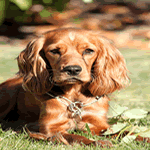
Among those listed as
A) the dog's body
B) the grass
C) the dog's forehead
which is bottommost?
the grass

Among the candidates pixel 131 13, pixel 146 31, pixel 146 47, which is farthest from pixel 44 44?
pixel 131 13

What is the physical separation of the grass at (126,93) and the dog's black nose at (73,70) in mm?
631

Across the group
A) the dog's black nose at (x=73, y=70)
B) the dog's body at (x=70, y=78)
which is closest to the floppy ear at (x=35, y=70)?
the dog's body at (x=70, y=78)

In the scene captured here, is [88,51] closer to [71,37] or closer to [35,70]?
[71,37]

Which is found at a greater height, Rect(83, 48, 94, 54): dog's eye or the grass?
Rect(83, 48, 94, 54): dog's eye

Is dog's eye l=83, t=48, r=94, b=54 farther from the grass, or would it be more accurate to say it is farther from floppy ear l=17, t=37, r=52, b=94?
the grass

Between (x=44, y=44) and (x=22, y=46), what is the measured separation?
9.49 m

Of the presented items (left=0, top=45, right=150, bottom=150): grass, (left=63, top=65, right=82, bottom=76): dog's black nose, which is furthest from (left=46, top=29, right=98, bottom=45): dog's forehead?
(left=0, top=45, right=150, bottom=150): grass

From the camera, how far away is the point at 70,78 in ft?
9.03

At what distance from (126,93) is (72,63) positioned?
9.11 feet

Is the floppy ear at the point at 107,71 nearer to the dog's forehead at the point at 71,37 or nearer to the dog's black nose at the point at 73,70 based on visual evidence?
the dog's forehead at the point at 71,37

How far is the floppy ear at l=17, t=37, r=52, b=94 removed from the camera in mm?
3082

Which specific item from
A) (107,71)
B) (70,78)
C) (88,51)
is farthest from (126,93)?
(70,78)

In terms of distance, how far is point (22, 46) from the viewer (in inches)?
488
